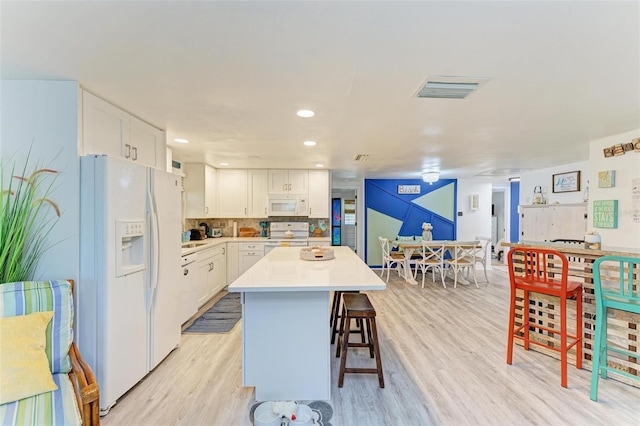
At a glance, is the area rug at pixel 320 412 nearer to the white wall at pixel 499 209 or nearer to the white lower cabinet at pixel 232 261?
the white lower cabinet at pixel 232 261

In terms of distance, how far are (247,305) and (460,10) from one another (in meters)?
2.02

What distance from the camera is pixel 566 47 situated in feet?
4.96

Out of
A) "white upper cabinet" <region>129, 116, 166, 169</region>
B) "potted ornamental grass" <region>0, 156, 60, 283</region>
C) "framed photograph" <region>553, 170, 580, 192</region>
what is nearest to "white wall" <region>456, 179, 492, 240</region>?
"framed photograph" <region>553, 170, 580, 192</region>

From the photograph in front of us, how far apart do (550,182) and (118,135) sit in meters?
6.64

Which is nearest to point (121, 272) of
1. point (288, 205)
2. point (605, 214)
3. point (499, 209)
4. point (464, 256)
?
point (288, 205)

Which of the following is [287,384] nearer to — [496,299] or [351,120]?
[351,120]

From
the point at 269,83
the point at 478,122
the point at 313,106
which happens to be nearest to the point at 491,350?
the point at 478,122

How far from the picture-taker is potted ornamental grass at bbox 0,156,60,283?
1777 millimetres

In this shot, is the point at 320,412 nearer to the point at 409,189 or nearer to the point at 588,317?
the point at 588,317

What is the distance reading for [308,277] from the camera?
2.03 metres

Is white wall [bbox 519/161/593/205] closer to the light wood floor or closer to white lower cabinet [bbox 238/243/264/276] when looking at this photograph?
the light wood floor

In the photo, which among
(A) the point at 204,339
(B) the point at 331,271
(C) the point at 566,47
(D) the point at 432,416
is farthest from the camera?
(A) the point at 204,339

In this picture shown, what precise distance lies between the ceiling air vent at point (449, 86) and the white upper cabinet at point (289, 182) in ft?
11.8

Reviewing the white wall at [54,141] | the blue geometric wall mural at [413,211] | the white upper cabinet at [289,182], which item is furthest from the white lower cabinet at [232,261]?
the blue geometric wall mural at [413,211]
